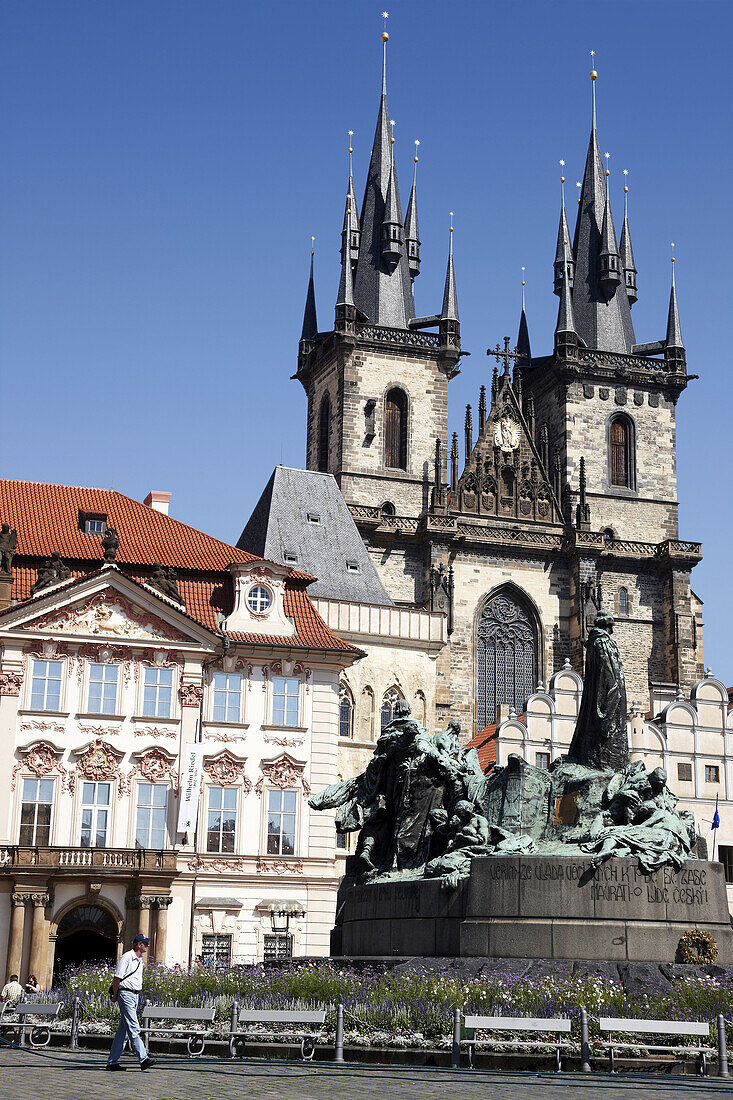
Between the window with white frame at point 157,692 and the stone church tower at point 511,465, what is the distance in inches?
772

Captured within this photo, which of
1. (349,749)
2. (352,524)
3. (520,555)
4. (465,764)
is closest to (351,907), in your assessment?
(465,764)

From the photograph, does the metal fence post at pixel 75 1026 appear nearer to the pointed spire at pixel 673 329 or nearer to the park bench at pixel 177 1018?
the park bench at pixel 177 1018

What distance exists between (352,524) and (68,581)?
19.2 metres

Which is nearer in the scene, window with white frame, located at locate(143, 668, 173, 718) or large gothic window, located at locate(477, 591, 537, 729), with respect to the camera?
window with white frame, located at locate(143, 668, 173, 718)

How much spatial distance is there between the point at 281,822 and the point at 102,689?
487 cm

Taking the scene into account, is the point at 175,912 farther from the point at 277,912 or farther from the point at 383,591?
the point at 383,591

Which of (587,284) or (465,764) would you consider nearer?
(465,764)

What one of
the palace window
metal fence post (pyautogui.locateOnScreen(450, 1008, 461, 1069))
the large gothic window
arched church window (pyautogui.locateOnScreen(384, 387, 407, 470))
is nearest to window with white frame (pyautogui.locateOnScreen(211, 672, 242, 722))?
the palace window

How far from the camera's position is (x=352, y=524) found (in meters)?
50.0

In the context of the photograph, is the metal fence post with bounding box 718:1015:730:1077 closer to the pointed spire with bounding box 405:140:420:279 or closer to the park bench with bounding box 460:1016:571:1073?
the park bench with bounding box 460:1016:571:1073

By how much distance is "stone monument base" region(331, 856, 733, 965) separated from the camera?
14.6 metres

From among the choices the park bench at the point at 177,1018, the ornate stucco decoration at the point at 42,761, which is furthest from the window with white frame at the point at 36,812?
the park bench at the point at 177,1018

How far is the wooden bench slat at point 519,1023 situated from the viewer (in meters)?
12.5

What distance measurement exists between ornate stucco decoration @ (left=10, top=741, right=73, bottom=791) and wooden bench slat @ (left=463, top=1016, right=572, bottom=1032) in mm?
19629
